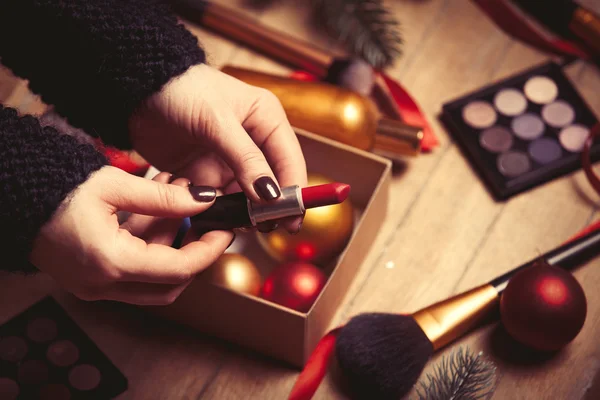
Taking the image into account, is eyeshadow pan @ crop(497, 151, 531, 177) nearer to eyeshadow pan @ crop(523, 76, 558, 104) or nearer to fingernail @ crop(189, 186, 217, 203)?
eyeshadow pan @ crop(523, 76, 558, 104)

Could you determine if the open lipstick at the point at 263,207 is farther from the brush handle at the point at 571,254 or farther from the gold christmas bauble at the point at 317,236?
the brush handle at the point at 571,254

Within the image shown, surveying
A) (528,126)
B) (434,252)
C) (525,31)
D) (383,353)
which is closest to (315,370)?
(383,353)

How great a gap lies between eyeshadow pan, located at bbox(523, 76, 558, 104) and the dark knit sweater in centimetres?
43

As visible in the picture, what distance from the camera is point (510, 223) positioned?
694 mm

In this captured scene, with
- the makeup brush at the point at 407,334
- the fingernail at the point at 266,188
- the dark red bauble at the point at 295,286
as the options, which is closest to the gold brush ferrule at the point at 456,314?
the makeup brush at the point at 407,334

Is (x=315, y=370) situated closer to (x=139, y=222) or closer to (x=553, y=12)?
(x=139, y=222)

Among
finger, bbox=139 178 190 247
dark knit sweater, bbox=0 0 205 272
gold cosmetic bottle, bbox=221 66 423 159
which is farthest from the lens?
gold cosmetic bottle, bbox=221 66 423 159

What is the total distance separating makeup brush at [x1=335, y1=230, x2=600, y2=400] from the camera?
1.78 feet

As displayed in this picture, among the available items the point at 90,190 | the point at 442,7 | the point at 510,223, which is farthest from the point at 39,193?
the point at 442,7

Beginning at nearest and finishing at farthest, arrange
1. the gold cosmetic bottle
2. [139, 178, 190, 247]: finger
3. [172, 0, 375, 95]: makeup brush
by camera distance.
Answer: [139, 178, 190, 247]: finger < the gold cosmetic bottle < [172, 0, 375, 95]: makeup brush

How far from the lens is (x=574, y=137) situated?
0.73 metres

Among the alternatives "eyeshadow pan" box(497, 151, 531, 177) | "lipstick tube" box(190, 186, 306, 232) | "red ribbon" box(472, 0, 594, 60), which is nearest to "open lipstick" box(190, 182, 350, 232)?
"lipstick tube" box(190, 186, 306, 232)

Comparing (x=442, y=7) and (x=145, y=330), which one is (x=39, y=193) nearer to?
(x=145, y=330)

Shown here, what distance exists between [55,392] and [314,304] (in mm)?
276
